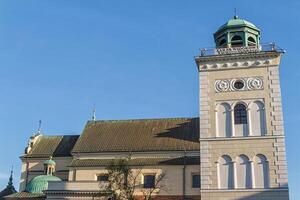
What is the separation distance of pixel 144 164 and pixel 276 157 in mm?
13365

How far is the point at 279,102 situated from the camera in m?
33.9

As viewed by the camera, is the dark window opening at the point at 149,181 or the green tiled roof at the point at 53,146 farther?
the green tiled roof at the point at 53,146

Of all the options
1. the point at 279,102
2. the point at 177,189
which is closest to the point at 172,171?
the point at 177,189

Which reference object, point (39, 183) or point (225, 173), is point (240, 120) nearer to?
point (225, 173)

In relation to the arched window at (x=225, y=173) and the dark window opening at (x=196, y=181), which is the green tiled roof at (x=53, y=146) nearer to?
the dark window opening at (x=196, y=181)

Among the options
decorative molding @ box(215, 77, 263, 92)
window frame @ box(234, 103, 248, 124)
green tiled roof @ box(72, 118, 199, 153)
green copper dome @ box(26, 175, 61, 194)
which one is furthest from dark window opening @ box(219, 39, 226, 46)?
green copper dome @ box(26, 175, 61, 194)

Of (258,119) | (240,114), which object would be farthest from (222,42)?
(258,119)

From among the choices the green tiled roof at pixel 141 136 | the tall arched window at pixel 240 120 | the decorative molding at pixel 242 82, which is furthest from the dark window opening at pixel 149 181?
the decorative molding at pixel 242 82

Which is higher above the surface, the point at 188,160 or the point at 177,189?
the point at 188,160

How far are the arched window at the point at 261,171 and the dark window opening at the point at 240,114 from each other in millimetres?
3131

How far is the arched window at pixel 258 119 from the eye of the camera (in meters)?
33.6

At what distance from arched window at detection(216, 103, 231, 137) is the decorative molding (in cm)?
140

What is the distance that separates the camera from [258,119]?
33.9 metres

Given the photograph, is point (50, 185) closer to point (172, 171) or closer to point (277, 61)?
point (172, 171)
